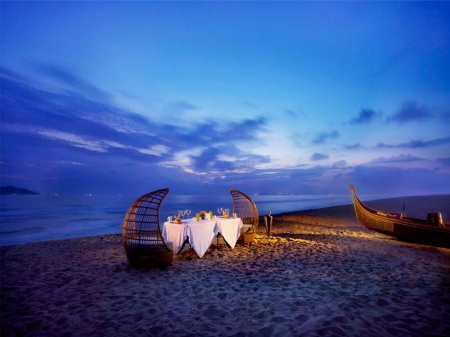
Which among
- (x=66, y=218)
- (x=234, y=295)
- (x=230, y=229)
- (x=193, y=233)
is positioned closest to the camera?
(x=234, y=295)

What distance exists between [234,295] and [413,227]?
691 cm

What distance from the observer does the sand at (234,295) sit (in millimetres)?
3125

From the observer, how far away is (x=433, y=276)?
487 cm

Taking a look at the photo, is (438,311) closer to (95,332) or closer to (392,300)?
(392,300)

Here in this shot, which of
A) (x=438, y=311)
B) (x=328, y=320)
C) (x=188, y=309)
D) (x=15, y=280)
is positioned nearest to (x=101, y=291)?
(x=188, y=309)

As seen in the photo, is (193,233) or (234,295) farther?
(193,233)

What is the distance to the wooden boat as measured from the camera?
741cm

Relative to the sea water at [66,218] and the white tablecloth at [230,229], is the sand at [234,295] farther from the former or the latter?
the sea water at [66,218]

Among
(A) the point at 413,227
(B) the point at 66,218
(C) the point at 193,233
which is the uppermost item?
(A) the point at 413,227

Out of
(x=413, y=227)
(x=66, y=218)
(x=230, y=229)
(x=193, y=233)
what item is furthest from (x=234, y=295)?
(x=66, y=218)

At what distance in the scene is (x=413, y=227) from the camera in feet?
26.5

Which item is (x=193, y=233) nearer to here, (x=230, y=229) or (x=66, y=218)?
(x=230, y=229)

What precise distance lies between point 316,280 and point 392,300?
3.97 ft

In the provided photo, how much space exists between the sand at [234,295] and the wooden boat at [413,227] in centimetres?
78
